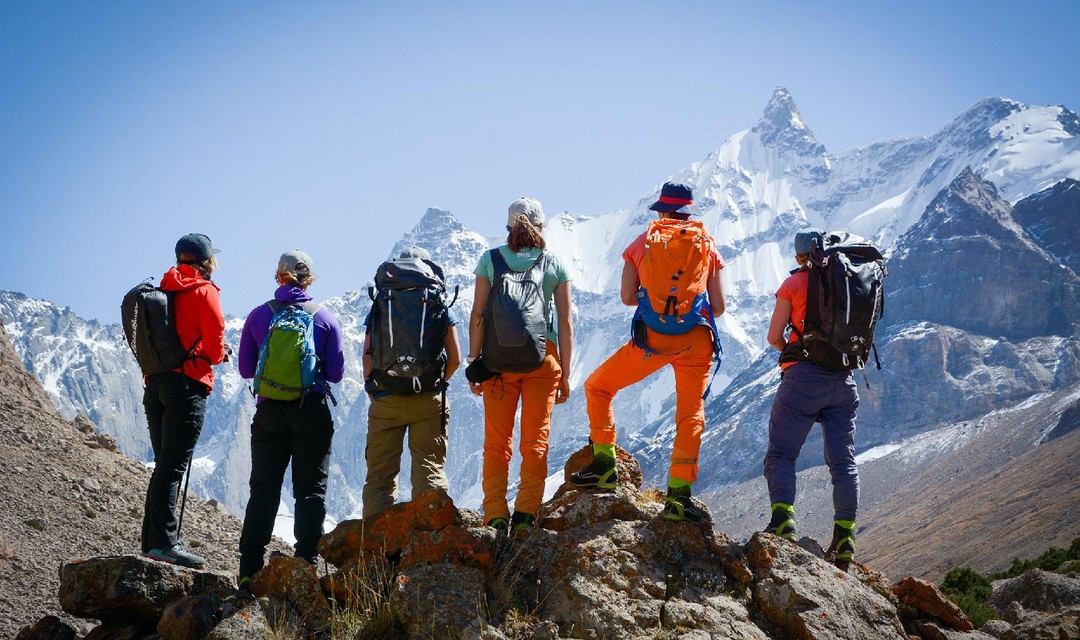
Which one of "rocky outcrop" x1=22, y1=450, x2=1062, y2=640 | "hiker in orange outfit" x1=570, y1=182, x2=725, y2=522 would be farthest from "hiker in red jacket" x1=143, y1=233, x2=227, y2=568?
"hiker in orange outfit" x1=570, y1=182, x2=725, y2=522

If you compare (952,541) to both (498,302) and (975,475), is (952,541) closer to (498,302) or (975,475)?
(975,475)

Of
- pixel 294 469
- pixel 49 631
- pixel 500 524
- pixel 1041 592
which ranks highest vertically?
pixel 294 469

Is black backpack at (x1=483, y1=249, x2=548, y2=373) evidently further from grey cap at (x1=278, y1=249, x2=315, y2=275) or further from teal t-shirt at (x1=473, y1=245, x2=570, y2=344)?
grey cap at (x1=278, y1=249, x2=315, y2=275)

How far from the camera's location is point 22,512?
62.5 ft

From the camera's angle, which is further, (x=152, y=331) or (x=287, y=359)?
(x=152, y=331)

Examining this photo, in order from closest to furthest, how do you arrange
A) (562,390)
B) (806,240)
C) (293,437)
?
(293,437)
(562,390)
(806,240)

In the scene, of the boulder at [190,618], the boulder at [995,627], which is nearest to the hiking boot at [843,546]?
the boulder at [995,627]

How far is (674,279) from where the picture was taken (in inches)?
309

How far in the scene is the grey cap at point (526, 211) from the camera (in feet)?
25.9

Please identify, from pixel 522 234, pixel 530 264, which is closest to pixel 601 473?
pixel 530 264

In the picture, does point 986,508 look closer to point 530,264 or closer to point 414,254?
point 530,264

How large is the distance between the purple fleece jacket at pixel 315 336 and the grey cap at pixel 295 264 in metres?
0.15

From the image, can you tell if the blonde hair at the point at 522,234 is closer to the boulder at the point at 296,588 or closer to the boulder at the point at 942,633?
the boulder at the point at 296,588

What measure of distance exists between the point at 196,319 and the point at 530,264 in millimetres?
3005
